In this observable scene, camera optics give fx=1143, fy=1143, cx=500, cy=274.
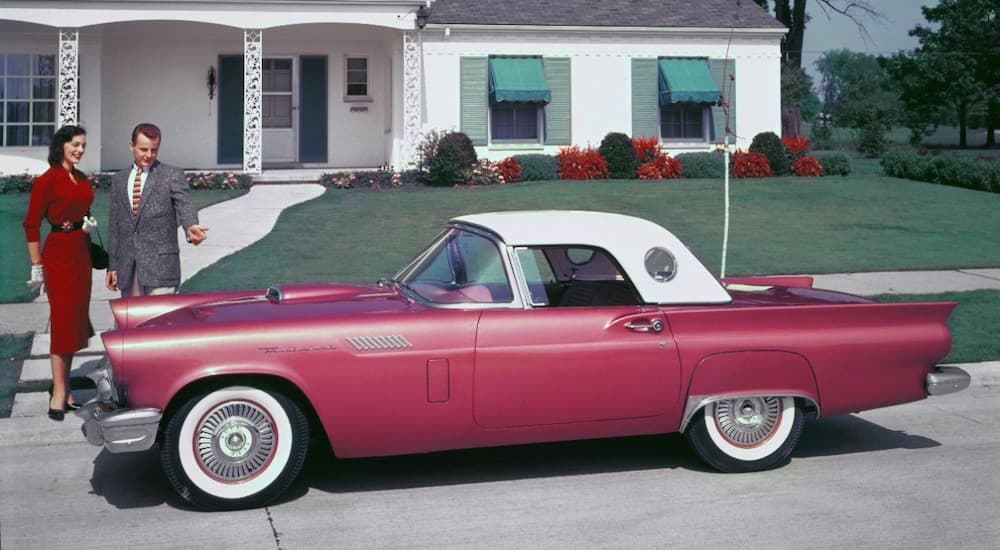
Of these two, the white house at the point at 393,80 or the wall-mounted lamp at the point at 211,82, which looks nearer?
the white house at the point at 393,80

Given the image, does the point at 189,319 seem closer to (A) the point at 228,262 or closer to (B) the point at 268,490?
(B) the point at 268,490

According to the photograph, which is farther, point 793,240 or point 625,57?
point 625,57

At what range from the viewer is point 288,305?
243 inches

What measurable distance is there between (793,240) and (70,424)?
11.8m

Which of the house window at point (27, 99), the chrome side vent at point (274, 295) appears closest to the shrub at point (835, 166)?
the house window at point (27, 99)

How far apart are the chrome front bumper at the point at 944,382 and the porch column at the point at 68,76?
1860 cm

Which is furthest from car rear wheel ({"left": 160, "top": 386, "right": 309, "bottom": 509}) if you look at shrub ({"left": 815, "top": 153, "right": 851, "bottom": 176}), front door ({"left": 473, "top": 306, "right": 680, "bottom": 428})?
shrub ({"left": 815, "top": 153, "right": 851, "bottom": 176})

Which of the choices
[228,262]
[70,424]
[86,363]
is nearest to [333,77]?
[228,262]

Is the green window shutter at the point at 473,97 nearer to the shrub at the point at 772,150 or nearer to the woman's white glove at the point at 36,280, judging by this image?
the shrub at the point at 772,150

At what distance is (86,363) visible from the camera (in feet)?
29.8

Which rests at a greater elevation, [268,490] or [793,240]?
[793,240]

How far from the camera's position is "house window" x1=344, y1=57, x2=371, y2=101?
2506 centimetres

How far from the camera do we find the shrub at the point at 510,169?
2298 centimetres

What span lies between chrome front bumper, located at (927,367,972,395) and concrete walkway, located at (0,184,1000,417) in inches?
106
